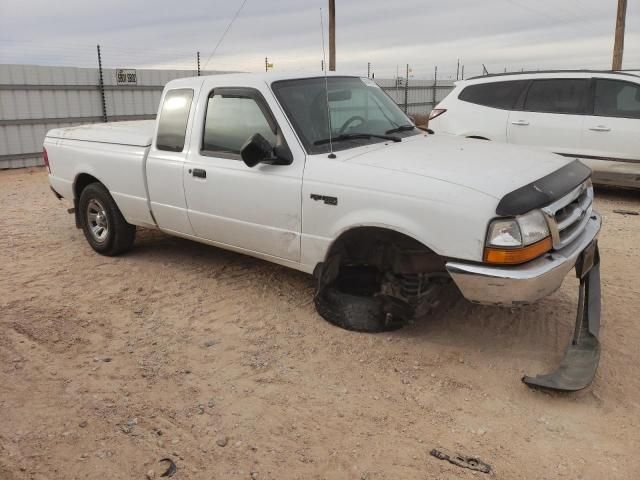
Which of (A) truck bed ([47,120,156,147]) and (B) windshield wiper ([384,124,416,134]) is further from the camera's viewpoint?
(A) truck bed ([47,120,156,147])

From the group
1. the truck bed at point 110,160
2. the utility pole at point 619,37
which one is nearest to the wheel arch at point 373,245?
the truck bed at point 110,160

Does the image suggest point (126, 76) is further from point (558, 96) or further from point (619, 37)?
point (619, 37)

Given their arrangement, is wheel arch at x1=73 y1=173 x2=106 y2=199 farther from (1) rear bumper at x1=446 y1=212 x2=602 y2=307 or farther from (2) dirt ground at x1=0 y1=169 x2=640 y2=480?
(1) rear bumper at x1=446 y1=212 x2=602 y2=307

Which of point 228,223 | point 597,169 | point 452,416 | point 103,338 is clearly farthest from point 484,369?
point 597,169

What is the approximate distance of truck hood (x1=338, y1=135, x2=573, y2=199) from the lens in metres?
3.41

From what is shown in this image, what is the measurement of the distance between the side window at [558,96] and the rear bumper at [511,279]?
561 centimetres

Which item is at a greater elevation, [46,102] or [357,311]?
[46,102]

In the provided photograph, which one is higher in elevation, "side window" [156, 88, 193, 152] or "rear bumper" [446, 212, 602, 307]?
"side window" [156, 88, 193, 152]

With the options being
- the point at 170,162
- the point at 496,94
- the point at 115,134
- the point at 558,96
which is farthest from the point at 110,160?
the point at 558,96

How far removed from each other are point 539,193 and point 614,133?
5.50 metres

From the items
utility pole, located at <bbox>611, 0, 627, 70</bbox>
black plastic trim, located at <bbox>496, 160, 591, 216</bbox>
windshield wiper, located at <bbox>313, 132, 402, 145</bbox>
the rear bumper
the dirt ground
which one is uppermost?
utility pole, located at <bbox>611, 0, 627, 70</bbox>

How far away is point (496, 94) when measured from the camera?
8867mm

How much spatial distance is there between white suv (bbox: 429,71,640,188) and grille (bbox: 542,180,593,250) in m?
4.40

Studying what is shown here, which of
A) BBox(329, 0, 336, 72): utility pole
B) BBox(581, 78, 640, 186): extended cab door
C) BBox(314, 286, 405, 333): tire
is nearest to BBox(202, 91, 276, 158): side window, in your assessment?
BBox(314, 286, 405, 333): tire
